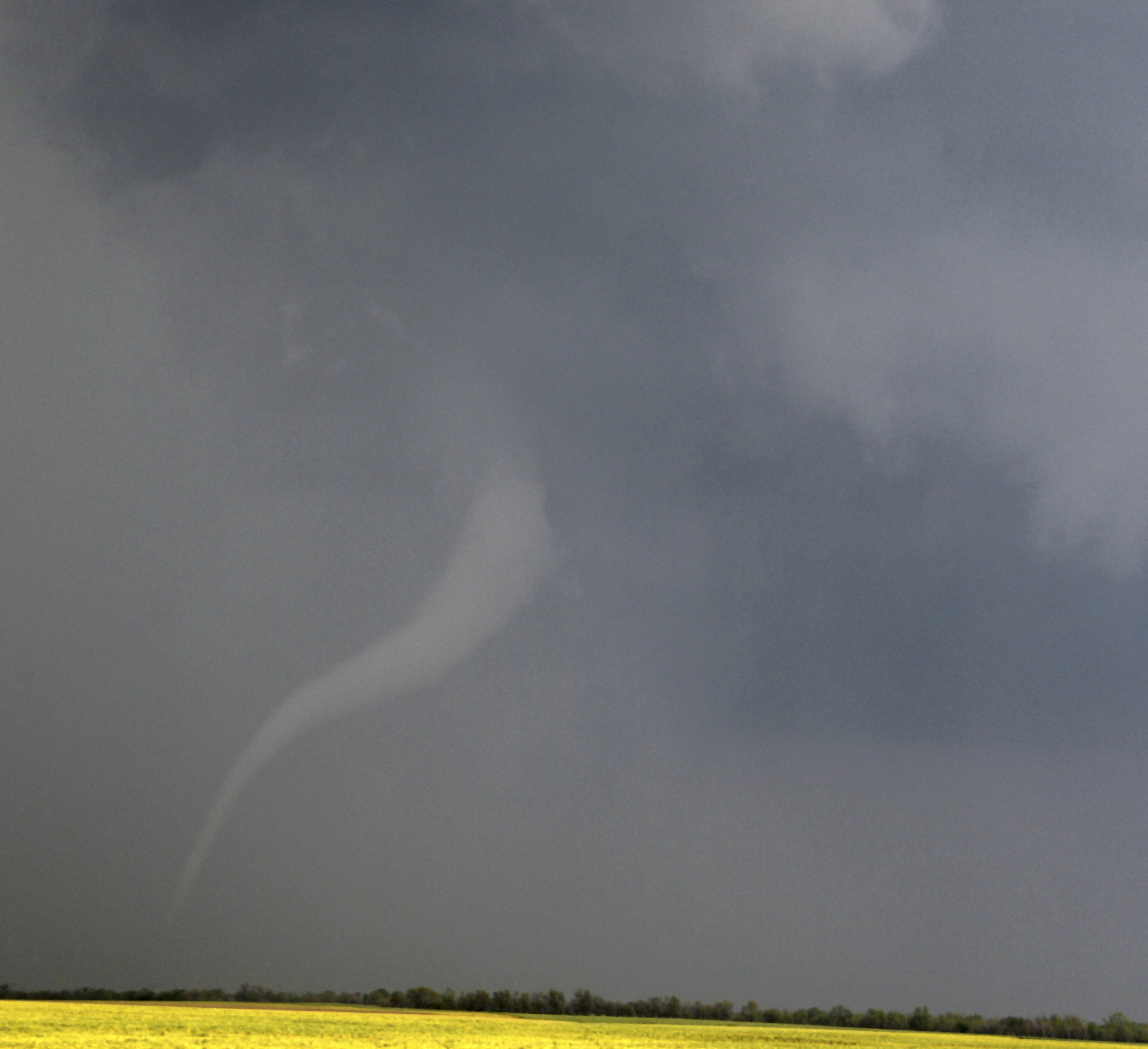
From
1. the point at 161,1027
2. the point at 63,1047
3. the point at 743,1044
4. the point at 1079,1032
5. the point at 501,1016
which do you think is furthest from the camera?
the point at 1079,1032

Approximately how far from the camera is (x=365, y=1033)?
8194cm

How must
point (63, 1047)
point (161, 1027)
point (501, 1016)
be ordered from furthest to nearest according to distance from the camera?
point (501, 1016)
point (161, 1027)
point (63, 1047)

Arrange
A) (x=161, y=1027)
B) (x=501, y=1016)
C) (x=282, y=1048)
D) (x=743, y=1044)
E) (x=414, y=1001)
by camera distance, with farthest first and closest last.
A: (x=414, y=1001), (x=501, y=1016), (x=743, y=1044), (x=161, y=1027), (x=282, y=1048)

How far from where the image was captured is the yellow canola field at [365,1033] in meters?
62.7

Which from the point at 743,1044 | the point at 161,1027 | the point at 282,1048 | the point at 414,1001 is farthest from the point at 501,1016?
the point at 282,1048

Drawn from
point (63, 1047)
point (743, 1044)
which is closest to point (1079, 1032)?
point (743, 1044)

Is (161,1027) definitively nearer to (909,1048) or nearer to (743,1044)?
(743,1044)

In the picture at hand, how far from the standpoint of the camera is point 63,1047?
174ft

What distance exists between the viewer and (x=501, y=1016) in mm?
150250

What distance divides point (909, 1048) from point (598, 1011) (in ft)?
399

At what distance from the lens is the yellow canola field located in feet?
206

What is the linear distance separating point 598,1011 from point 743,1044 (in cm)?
12000

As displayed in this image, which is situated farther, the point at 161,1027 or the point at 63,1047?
the point at 161,1027

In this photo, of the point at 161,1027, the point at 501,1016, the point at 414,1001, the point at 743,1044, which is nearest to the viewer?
the point at 161,1027
